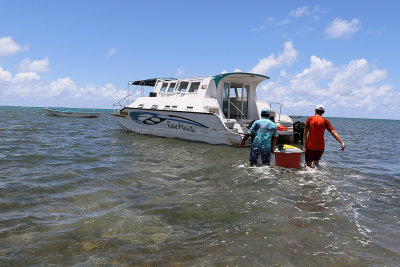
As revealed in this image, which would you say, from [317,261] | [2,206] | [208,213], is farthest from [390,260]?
[2,206]

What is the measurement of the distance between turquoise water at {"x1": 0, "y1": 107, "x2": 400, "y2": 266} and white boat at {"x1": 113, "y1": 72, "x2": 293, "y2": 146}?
4.70 m

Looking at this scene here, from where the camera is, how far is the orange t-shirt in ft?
22.5

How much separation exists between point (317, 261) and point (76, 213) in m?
3.40

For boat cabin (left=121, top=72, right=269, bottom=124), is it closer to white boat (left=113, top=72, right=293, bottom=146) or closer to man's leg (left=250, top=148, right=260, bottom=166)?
white boat (left=113, top=72, right=293, bottom=146)

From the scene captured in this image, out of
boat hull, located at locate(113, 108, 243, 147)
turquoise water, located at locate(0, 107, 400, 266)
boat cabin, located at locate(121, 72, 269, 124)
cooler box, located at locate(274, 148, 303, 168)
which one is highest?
boat cabin, located at locate(121, 72, 269, 124)

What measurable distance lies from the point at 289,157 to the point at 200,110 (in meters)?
5.81

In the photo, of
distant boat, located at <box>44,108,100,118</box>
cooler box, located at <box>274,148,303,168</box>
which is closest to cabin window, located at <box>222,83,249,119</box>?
cooler box, located at <box>274,148,303,168</box>

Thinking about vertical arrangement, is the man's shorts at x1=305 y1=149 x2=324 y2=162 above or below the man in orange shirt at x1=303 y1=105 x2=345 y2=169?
Answer: below

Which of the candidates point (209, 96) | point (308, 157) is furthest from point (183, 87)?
point (308, 157)

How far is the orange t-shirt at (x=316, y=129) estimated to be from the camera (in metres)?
6.84

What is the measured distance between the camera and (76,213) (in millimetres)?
4328

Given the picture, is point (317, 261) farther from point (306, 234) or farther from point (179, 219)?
point (179, 219)

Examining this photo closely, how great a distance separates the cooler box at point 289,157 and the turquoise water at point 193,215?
12.3 inches

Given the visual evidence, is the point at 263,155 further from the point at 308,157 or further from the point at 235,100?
the point at 235,100
